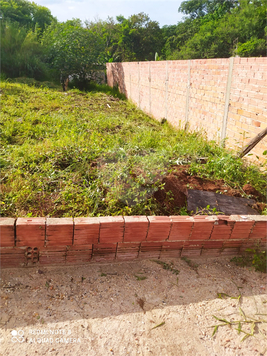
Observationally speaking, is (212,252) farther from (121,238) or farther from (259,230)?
(121,238)

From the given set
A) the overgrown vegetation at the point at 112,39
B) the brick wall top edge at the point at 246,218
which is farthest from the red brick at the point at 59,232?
the overgrown vegetation at the point at 112,39

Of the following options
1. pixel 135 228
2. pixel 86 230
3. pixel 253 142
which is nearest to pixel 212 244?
pixel 135 228

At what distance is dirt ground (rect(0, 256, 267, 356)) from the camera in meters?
1.89

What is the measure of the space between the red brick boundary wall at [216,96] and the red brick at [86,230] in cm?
294

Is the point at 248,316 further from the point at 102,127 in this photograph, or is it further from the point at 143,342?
the point at 102,127

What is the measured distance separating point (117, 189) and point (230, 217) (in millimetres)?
1233

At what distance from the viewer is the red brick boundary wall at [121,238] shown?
7.67ft

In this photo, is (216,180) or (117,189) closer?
(117,189)

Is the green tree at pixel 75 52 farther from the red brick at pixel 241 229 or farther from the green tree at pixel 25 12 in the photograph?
the green tree at pixel 25 12

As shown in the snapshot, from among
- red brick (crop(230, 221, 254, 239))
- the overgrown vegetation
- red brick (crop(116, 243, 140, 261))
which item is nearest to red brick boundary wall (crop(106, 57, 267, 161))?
red brick (crop(230, 221, 254, 239))

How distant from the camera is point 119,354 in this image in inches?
72.2

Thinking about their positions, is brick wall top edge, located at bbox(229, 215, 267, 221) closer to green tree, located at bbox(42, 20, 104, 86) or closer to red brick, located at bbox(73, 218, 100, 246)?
red brick, located at bbox(73, 218, 100, 246)

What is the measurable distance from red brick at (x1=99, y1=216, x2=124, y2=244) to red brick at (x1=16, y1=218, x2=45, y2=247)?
52cm

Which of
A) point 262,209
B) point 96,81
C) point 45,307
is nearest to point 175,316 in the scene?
point 45,307
